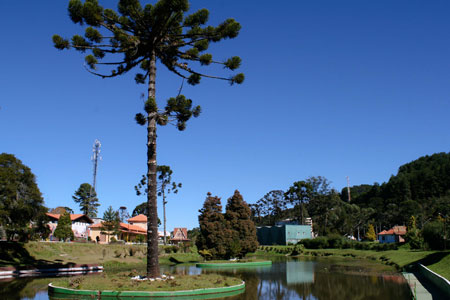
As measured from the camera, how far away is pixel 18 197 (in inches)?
1131

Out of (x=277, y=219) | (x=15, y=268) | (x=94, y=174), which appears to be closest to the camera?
(x=15, y=268)

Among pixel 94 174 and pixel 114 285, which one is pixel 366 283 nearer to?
pixel 114 285

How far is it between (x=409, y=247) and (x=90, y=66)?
39.0 metres

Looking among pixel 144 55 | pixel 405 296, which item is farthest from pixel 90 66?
pixel 405 296

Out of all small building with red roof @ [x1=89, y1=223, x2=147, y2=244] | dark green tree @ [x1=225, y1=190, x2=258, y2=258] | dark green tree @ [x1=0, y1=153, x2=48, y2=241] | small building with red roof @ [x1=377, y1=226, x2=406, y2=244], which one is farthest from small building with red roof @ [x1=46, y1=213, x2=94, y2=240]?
small building with red roof @ [x1=377, y1=226, x2=406, y2=244]

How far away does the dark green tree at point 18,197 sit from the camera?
90.4 ft

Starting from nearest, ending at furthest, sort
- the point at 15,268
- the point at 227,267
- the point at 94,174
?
the point at 15,268, the point at 227,267, the point at 94,174

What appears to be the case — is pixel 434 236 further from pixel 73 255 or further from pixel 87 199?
pixel 87 199

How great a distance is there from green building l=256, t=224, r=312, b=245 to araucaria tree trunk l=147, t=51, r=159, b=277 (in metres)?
59.9

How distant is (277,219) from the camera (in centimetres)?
10075

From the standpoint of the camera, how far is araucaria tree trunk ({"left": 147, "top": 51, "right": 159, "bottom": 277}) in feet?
59.2

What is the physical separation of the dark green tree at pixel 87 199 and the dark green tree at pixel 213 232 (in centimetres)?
5912

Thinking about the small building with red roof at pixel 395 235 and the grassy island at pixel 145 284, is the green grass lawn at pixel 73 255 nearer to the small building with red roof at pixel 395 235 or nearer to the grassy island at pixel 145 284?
the grassy island at pixel 145 284

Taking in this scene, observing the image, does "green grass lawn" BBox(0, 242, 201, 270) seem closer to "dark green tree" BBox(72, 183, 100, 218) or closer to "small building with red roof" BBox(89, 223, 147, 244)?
"small building with red roof" BBox(89, 223, 147, 244)
